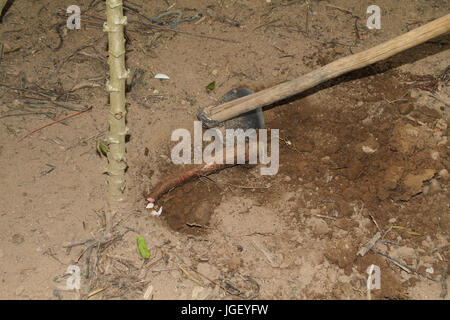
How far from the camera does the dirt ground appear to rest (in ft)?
8.31

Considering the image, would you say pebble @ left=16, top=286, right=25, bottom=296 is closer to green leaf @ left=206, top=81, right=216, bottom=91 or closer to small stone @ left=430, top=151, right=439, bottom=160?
green leaf @ left=206, top=81, right=216, bottom=91

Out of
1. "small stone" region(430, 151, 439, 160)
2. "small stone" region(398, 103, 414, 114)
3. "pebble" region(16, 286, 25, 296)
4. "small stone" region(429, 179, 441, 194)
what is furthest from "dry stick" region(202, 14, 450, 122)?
"pebble" region(16, 286, 25, 296)

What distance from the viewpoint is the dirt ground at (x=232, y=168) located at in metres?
2.53

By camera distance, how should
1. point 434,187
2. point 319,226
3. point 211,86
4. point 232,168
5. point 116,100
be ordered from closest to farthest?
1. point 116,100
2. point 319,226
3. point 434,187
4. point 232,168
5. point 211,86

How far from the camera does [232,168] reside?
3068 millimetres

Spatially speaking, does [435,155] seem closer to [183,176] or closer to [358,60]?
[358,60]

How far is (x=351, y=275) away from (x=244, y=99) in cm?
131

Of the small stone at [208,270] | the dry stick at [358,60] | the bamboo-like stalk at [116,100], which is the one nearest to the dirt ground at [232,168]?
the small stone at [208,270]

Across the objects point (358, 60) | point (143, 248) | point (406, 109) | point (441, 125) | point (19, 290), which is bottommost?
point (19, 290)

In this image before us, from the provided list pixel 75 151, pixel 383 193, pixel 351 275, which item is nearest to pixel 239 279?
pixel 351 275

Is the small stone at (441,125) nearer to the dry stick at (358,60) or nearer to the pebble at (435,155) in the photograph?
the pebble at (435,155)

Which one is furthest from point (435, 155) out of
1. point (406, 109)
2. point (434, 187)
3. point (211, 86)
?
point (211, 86)

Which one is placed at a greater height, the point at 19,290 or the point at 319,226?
the point at 319,226

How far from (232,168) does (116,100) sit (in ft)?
3.53
